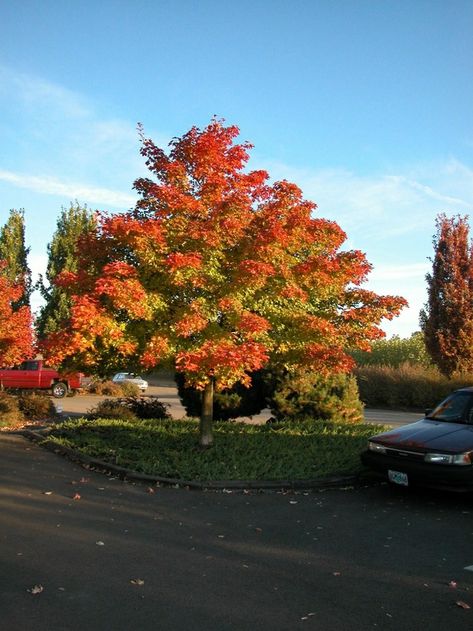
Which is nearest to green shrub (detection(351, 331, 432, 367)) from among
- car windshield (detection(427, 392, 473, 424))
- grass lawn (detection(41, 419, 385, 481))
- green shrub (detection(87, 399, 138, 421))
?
green shrub (detection(87, 399, 138, 421))

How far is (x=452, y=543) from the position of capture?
223 inches

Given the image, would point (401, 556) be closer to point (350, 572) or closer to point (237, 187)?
point (350, 572)

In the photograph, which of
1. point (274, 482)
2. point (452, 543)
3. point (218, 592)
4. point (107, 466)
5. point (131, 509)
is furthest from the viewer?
point (107, 466)

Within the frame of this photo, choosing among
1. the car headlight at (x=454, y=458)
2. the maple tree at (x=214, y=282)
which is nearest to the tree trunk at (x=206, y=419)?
the maple tree at (x=214, y=282)

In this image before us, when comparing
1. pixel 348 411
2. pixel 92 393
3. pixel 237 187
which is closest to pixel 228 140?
pixel 237 187

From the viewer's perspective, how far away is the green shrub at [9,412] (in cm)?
1416

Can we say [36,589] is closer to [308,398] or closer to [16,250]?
[308,398]

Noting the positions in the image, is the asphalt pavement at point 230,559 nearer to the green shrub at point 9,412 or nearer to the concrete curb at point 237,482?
the concrete curb at point 237,482

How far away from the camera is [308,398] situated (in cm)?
1345

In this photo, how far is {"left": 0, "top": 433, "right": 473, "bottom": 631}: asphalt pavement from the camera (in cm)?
388

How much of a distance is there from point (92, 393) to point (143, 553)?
85.0 ft

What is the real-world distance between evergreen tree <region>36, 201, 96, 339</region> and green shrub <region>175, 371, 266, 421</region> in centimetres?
1431

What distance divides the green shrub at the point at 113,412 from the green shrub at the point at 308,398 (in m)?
3.44

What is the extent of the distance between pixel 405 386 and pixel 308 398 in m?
14.9
